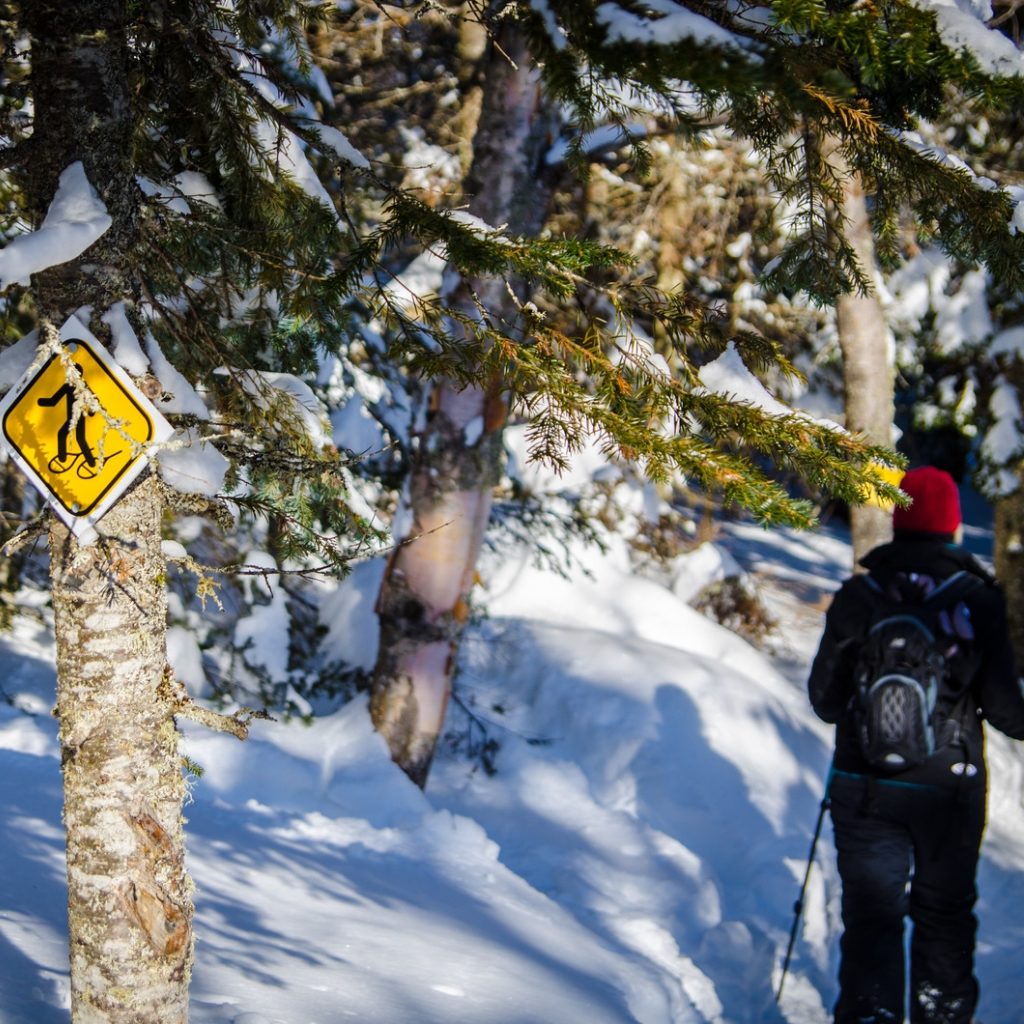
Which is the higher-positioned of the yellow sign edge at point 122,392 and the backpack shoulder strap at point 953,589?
the backpack shoulder strap at point 953,589

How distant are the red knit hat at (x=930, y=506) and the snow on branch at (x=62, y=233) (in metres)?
3.06

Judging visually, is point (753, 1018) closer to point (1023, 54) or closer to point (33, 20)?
point (1023, 54)

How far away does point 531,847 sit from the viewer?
5.99 metres

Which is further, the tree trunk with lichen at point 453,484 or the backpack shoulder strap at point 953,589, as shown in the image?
the tree trunk with lichen at point 453,484

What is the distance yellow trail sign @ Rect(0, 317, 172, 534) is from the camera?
2.22m

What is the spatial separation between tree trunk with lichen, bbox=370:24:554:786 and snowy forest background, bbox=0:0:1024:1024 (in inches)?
1.0

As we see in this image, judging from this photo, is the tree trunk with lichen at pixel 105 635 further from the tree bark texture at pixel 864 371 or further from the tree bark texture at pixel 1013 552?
the tree bark texture at pixel 1013 552

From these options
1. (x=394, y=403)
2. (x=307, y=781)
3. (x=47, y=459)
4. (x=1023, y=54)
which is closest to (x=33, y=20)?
(x=47, y=459)

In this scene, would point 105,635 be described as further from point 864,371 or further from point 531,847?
point 864,371

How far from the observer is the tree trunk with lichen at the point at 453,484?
562 centimetres

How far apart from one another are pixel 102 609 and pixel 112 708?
23 centimetres

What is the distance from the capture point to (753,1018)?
14.8 ft

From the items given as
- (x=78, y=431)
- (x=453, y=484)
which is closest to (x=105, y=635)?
(x=78, y=431)

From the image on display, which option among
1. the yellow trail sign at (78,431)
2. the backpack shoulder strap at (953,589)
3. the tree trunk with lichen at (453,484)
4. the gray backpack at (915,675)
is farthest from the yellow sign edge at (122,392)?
the tree trunk with lichen at (453,484)
